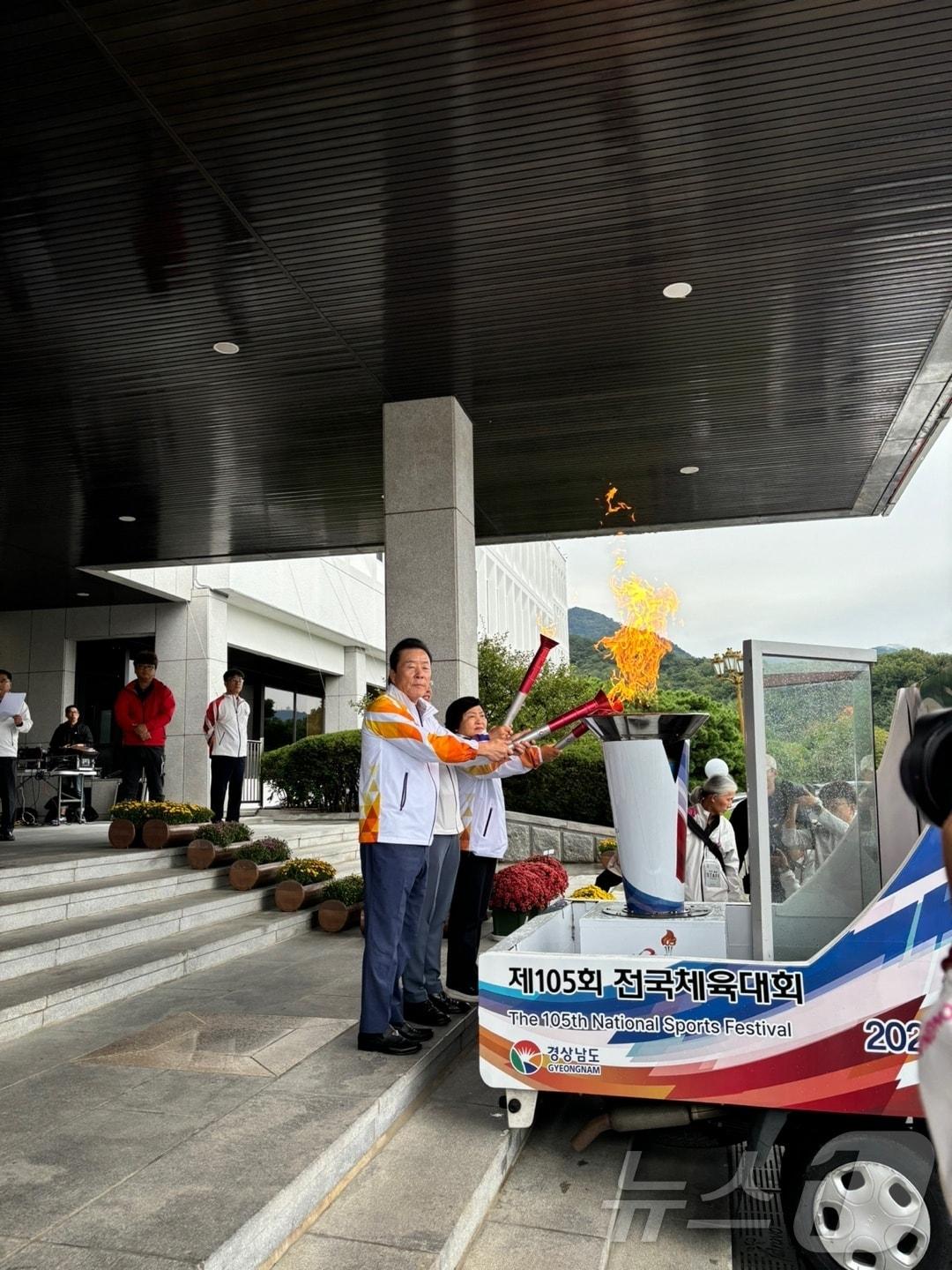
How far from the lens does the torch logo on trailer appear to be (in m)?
3.89

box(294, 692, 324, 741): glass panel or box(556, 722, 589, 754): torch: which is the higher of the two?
box(294, 692, 324, 741): glass panel

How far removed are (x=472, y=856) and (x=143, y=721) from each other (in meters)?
6.27

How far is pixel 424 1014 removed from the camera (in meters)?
5.47

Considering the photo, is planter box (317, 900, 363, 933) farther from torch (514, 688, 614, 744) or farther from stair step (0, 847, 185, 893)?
torch (514, 688, 614, 744)

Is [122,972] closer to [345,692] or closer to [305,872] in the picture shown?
[305,872]

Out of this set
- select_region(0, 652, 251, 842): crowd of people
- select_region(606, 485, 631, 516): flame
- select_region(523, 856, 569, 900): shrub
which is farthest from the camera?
select_region(606, 485, 631, 516): flame

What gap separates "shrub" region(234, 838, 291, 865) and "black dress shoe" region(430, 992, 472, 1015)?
12.4ft

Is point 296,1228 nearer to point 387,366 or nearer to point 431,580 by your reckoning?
point 431,580

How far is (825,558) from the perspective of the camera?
80.6 meters

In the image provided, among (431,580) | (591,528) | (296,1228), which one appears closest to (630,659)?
(431,580)

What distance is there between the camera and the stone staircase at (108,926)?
5.73 metres

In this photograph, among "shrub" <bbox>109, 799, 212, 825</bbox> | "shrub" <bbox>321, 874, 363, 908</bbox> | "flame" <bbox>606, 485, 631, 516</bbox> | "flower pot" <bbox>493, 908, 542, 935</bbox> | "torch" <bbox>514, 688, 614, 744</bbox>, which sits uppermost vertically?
"flame" <bbox>606, 485, 631, 516</bbox>

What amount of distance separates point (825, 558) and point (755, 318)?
255 feet

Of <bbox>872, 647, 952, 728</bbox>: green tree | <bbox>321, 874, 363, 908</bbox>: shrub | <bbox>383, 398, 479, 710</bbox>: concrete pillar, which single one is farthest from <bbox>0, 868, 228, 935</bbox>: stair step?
<bbox>872, 647, 952, 728</bbox>: green tree
